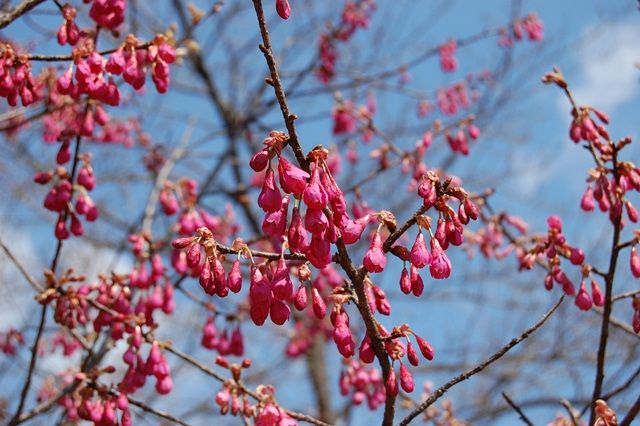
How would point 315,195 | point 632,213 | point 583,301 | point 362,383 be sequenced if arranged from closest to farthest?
point 315,195 < point 632,213 < point 583,301 < point 362,383

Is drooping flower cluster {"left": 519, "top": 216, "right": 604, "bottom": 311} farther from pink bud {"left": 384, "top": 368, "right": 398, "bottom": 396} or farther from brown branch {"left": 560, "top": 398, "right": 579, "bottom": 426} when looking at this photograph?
pink bud {"left": 384, "top": 368, "right": 398, "bottom": 396}

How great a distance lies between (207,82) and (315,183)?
814 cm

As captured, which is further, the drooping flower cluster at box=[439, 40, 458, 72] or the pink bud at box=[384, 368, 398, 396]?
the drooping flower cluster at box=[439, 40, 458, 72]

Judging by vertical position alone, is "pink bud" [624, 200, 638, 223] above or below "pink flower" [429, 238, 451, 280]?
above

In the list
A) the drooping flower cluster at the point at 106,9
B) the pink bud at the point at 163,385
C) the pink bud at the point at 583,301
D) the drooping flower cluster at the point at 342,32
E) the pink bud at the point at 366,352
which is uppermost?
the drooping flower cluster at the point at 342,32

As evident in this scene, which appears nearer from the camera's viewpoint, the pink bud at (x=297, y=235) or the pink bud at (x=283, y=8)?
the pink bud at (x=297, y=235)

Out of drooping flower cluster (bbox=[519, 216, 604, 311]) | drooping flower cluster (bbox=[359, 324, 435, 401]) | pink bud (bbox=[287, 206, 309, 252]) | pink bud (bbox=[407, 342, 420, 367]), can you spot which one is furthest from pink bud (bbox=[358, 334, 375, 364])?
drooping flower cluster (bbox=[519, 216, 604, 311])

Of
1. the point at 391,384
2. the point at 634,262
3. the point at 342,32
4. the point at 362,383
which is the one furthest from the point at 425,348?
the point at 342,32

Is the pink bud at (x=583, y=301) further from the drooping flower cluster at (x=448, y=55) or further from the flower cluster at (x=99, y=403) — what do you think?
the drooping flower cluster at (x=448, y=55)

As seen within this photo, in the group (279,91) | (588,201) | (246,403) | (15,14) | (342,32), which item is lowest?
(246,403)

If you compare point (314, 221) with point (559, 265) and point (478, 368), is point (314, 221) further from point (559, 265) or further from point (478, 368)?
point (559, 265)

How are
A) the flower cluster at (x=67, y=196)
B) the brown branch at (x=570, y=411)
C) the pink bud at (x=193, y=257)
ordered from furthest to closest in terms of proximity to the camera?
the flower cluster at (x=67, y=196) < the brown branch at (x=570, y=411) < the pink bud at (x=193, y=257)

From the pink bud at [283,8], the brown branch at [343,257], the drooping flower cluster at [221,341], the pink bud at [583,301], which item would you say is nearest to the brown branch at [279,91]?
the brown branch at [343,257]

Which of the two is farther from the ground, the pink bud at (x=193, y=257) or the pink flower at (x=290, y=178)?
the pink flower at (x=290, y=178)
